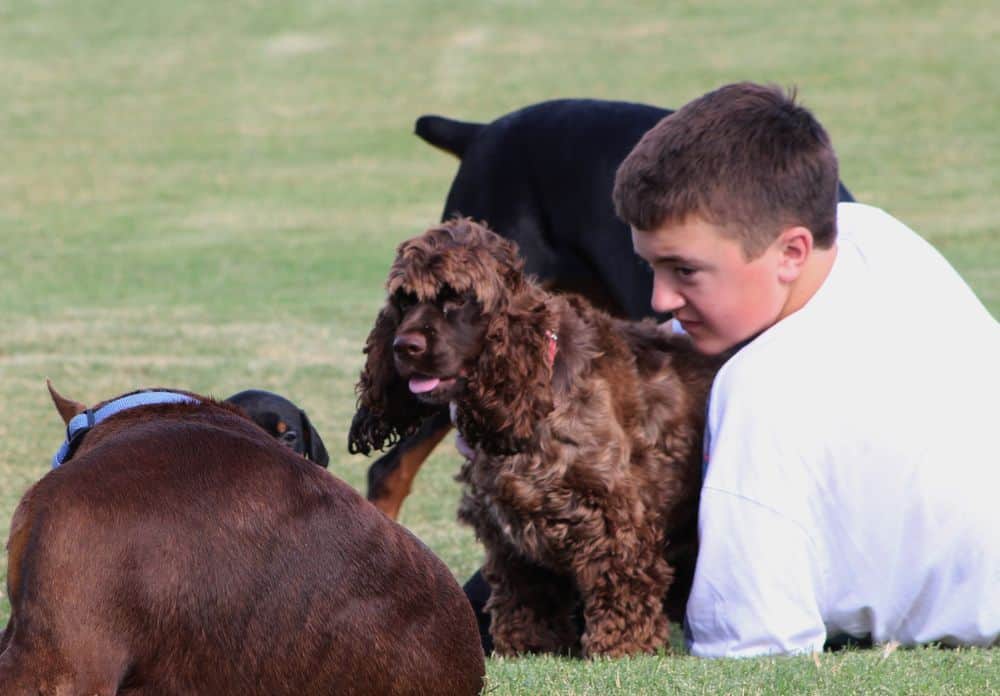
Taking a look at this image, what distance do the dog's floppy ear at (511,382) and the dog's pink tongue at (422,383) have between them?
0.36 feet

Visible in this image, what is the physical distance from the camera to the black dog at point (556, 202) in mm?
6184

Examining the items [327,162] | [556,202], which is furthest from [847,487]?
[327,162]

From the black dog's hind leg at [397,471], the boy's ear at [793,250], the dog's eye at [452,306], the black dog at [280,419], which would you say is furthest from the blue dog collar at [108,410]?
the black dog's hind leg at [397,471]

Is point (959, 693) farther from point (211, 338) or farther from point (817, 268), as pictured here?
point (211, 338)

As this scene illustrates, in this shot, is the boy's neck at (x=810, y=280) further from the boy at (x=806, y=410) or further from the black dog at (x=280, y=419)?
the black dog at (x=280, y=419)

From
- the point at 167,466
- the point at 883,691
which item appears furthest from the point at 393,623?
the point at 883,691

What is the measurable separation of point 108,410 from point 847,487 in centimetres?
179

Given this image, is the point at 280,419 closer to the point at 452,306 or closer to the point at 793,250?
the point at 452,306

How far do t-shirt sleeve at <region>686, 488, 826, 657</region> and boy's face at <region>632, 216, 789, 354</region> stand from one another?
467mm

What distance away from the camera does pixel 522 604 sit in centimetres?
480

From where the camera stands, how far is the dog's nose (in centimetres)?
426

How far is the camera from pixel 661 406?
15.3ft

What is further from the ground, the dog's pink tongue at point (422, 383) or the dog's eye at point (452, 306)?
the dog's eye at point (452, 306)

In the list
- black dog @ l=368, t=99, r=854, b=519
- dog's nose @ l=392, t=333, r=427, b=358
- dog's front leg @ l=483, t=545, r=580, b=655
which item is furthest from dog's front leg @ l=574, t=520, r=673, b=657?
black dog @ l=368, t=99, r=854, b=519
